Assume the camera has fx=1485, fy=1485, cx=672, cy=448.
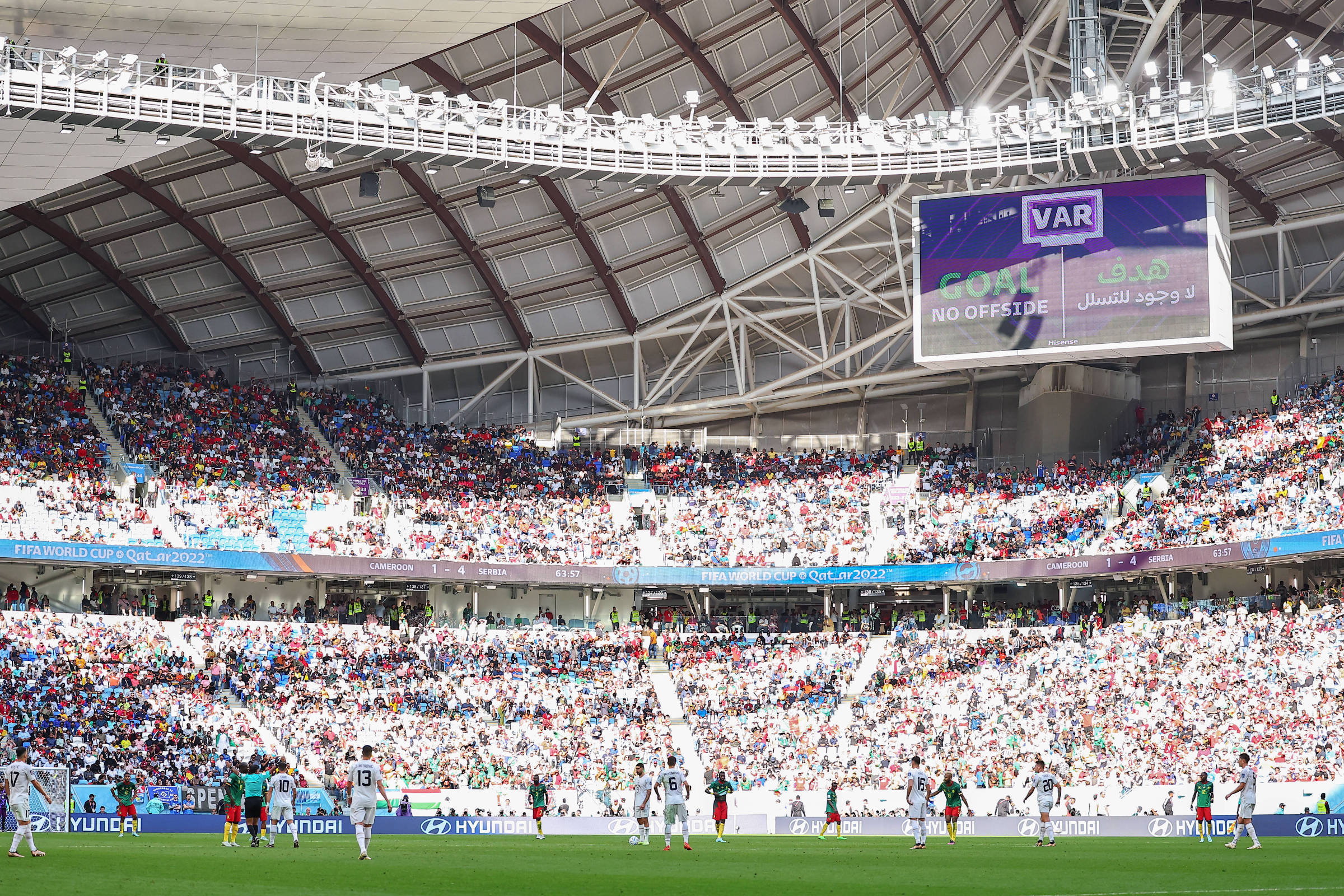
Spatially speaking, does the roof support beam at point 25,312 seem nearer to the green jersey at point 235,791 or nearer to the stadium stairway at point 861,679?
the stadium stairway at point 861,679

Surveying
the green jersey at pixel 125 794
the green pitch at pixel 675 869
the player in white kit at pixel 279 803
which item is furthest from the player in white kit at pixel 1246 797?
the green jersey at pixel 125 794

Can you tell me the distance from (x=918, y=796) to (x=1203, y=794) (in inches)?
239

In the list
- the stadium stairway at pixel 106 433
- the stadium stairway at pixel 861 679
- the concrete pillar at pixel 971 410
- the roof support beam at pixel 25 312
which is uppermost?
the roof support beam at pixel 25 312

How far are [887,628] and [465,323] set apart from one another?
77.0 feet

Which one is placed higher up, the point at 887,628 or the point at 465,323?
the point at 465,323

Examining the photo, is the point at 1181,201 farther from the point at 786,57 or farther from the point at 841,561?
the point at 841,561

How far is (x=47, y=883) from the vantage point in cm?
1666

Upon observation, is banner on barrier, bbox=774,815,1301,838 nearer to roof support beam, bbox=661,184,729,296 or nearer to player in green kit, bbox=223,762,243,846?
player in green kit, bbox=223,762,243,846

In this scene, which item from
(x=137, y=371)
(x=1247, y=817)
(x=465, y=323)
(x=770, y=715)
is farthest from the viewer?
(x=465, y=323)

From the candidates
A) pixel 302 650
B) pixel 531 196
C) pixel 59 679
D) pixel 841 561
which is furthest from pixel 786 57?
pixel 59 679

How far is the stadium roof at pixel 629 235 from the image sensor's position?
51062 mm

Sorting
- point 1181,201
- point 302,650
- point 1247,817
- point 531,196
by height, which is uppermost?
point 531,196

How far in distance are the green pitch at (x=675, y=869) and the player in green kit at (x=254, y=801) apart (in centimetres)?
100

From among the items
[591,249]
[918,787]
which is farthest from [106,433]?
[918,787]
